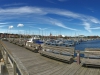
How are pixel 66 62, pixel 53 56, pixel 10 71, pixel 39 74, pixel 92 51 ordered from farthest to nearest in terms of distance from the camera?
pixel 53 56, pixel 66 62, pixel 92 51, pixel 10 71, pixel 39 74

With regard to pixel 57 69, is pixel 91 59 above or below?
above

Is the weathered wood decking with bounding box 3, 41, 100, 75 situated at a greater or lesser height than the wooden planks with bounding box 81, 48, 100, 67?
lesser

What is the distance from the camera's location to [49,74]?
6914 mm

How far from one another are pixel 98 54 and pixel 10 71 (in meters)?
5.46

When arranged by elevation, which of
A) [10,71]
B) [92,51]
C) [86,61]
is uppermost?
[92,51]

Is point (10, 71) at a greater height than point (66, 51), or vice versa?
point (66, 51)

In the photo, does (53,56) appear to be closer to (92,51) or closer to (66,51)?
(66,51)

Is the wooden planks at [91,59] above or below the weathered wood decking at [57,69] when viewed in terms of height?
above

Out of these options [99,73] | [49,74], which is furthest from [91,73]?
[49,74]

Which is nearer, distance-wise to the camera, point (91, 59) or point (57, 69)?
point (57, 69)

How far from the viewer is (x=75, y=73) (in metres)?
7.05

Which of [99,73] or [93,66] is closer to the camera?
[99,73]

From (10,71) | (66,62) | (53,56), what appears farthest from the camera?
(53,56)

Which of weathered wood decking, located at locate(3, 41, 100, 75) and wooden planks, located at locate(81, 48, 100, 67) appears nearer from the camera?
weathered wood decking, located at locate(3, 41, 100, 75)
